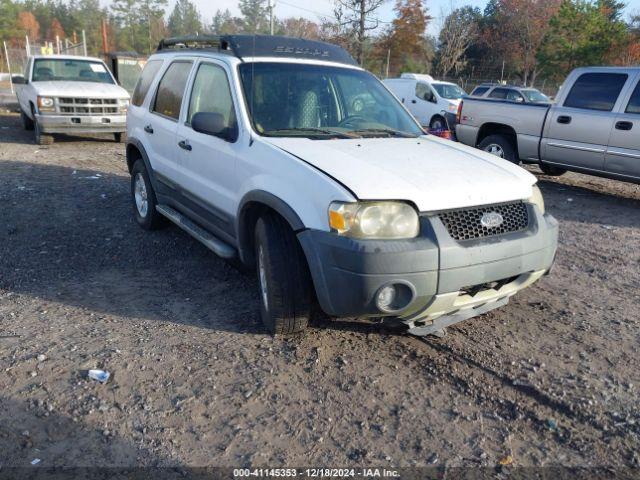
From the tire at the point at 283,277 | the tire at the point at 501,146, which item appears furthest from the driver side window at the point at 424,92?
the tire at the point at 283,277

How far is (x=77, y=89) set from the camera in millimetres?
11297

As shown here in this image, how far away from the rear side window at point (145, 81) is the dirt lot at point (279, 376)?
68.5 inches

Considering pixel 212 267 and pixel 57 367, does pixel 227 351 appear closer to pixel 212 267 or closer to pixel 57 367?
→ pixel 57 367

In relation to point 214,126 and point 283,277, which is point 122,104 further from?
point 283,277

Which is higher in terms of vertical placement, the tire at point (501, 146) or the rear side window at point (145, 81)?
the rear side window at point (145, 81)

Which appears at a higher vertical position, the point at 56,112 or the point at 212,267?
the point at 56,112

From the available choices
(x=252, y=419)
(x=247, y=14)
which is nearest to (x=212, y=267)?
(x=252, y=419)

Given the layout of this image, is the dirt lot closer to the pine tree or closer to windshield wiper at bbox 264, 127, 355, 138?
windshield wiper at bbox 264, 127, 355, 138

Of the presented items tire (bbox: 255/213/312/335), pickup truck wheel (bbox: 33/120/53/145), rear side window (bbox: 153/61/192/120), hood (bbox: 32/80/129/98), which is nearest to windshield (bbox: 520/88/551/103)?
hood (bbox: 32/80/129/98)

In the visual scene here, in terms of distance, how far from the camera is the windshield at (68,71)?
39.9 feet

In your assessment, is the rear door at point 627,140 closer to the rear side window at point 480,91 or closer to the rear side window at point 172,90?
A: the rear side window at point 172,90

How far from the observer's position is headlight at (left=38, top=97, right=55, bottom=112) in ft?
35.9

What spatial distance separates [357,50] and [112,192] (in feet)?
87.4

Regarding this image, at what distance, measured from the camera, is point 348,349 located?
3.58 metres
